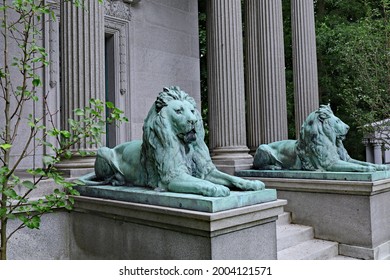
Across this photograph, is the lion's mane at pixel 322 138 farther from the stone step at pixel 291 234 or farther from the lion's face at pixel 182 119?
the lion's face at pixel 182 119

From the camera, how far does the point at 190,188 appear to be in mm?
4273

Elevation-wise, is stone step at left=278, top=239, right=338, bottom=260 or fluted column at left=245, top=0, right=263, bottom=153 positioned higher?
fluted column at left=245, top=0, right=263, bottom=153

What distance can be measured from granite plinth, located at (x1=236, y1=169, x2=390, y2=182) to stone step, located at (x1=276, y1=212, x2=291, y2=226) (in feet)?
2.44

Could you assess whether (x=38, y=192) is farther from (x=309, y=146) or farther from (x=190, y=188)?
(x=309, y=146)

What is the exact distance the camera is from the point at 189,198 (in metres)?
4.04

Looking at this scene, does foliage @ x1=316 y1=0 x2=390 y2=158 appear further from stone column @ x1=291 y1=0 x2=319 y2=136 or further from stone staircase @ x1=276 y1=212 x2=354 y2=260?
stone staircase @ x1=276 y1=212 x2=354 y2=260

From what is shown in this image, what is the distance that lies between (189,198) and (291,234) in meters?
3.23

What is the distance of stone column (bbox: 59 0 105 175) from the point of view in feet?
20.6

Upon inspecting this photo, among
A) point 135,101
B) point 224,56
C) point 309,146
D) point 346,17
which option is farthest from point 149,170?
point 346,17

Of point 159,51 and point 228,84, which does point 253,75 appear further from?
point 159,51

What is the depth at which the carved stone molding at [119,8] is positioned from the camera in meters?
11.2

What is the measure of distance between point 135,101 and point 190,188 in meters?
7.70

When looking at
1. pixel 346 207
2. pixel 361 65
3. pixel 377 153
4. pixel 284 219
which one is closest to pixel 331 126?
pixel 346 207

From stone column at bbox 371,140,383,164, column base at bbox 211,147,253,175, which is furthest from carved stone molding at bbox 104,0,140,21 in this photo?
stone column at bbox 371,140,383,164
